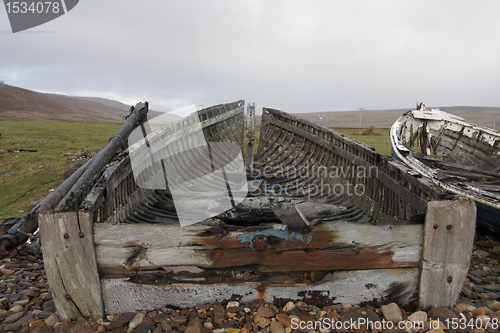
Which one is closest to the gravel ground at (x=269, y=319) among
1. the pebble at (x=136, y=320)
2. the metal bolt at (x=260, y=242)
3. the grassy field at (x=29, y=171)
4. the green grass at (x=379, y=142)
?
the pebble at (x=136, y=320)

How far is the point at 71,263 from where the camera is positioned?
212 cm

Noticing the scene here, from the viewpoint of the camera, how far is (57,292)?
7.07 feet

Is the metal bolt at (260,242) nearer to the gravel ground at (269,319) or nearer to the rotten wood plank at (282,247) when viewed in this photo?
the rotten wood plank at (282,247)

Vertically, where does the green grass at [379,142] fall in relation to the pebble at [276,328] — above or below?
above

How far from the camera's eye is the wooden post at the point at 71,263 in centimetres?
206

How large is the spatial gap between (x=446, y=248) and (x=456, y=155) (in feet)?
22.9

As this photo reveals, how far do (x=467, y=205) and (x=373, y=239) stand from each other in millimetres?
719

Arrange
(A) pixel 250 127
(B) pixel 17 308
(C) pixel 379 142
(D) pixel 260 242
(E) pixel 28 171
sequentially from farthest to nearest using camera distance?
(C) pixel 379 142 → (A) pixel 250 127 → (E) pixel 28 171 → (B) pixel 17 308 → (D) pixel 260 242

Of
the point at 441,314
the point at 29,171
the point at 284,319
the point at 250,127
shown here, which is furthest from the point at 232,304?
the point at 29,171

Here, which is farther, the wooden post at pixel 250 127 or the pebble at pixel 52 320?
the wooden post at pixel 250 127

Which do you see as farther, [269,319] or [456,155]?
[456,155]

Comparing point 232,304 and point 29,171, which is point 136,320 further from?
point 29,171

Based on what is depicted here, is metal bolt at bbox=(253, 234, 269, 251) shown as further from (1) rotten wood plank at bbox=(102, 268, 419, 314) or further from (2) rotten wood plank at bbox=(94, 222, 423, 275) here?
(1) rotten wood plank at bbox=(102, 268, 419, 314)

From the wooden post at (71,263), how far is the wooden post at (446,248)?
98.6 inches
